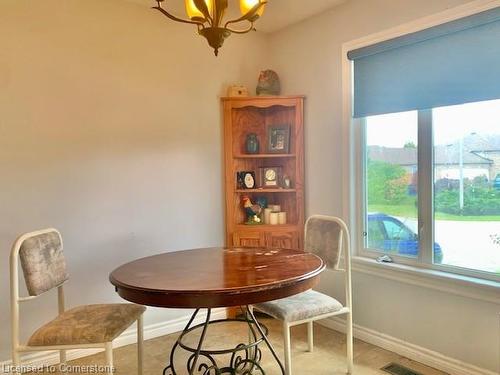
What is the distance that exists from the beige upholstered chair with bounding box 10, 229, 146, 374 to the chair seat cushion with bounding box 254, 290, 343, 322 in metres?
0.75

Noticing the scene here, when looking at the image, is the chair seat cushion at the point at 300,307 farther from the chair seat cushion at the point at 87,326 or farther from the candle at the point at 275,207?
the candle at the point at 275,207

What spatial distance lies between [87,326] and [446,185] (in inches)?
87.5

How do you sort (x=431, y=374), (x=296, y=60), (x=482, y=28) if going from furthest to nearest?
(x=296, y=60) → (x=431, y=374) → (x=482, y=28)

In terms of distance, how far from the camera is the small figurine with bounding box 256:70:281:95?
137 inches

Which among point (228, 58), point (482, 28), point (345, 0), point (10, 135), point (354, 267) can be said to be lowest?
point (354, 267)

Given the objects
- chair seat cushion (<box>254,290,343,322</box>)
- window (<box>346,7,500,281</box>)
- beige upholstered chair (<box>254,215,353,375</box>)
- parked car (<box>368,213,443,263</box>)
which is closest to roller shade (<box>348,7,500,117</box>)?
window (<box>346,7,500,281</box>)

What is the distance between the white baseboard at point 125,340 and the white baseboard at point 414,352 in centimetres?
117

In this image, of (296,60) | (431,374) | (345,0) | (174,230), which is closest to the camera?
(431,374)

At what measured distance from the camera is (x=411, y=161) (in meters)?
2.72

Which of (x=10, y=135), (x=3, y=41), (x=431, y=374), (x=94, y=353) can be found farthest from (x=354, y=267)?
(x=3, y=41)

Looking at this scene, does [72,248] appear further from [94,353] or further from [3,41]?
[3,41]

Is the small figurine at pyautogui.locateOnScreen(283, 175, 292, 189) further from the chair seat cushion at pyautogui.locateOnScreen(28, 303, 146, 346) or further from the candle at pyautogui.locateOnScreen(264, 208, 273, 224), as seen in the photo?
the chair seat cushion at pyautogui.locateOnScreen(28, 303, 146, 346)

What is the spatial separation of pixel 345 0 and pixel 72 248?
8.64 feet

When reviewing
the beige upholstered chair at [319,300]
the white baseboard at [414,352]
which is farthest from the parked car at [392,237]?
the white baseboard at [414,352]
